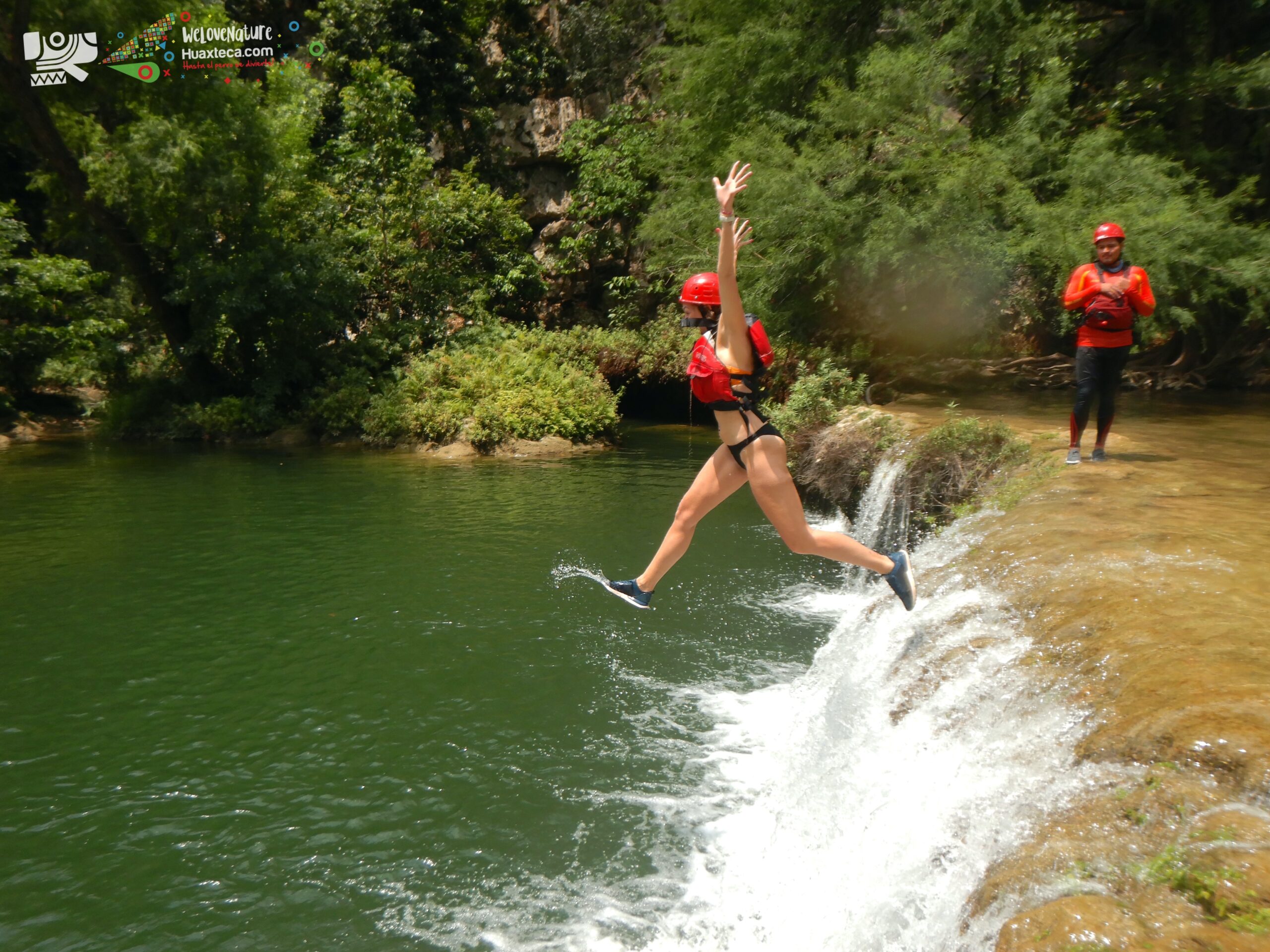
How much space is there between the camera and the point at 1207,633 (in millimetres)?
4461

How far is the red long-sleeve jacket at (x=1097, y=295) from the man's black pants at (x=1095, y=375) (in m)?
0.06

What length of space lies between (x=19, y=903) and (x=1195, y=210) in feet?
47.9

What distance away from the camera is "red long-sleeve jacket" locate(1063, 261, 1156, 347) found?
7559mm

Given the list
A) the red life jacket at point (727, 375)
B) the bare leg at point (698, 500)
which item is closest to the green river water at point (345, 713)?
the bare leg at point (698, 500)

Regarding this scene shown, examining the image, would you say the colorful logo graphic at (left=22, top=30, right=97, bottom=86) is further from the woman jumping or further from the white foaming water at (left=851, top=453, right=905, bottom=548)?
the woman jumping

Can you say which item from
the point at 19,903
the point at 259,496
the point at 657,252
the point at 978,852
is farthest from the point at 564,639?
the point at 657,252

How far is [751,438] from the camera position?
17.2 ft

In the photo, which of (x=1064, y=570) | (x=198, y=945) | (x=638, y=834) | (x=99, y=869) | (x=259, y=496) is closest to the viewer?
(x=198, y=945)

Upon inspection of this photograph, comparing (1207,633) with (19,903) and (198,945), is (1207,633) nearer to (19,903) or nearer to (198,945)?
(198,945)

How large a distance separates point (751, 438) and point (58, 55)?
20.3 meters

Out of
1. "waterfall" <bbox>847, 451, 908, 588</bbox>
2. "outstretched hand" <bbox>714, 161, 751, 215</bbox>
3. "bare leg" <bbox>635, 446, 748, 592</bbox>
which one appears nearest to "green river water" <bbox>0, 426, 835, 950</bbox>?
"waterfall" <bbox>847, 451, 908, 588</bbox>

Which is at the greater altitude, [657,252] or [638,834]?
[657,252]

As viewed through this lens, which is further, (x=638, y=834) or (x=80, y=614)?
(x=80, y=614)

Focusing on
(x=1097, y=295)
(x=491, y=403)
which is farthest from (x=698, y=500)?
(x=491, y=403)
